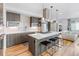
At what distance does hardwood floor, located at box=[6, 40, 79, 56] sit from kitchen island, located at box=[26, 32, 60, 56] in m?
0.11

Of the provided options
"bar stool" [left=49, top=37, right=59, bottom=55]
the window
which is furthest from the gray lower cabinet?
the window

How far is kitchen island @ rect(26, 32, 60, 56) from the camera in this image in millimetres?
2280

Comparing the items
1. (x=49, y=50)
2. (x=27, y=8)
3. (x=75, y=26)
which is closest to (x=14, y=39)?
(x=27, y=8)

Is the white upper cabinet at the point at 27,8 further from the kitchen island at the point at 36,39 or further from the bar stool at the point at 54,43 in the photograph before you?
the bar stool at the point at 54,43

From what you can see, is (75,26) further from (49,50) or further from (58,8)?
(49,50)

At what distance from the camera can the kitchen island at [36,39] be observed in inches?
89.8

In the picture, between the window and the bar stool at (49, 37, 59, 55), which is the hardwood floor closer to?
the bar stool at (49, 37, 59, 55)

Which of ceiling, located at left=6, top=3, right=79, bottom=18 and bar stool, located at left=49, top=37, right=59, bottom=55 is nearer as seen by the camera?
ceiling, located at left=6, top=3, right=79, bottom=18

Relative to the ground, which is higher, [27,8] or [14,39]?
[27,8]

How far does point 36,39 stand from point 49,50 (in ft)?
1.27

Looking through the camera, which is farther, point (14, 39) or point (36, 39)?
point (36, 39)

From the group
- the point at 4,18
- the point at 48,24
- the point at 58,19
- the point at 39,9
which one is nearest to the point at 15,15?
the point at 4,18

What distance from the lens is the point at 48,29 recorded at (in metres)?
2.34

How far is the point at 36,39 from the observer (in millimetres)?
2348
